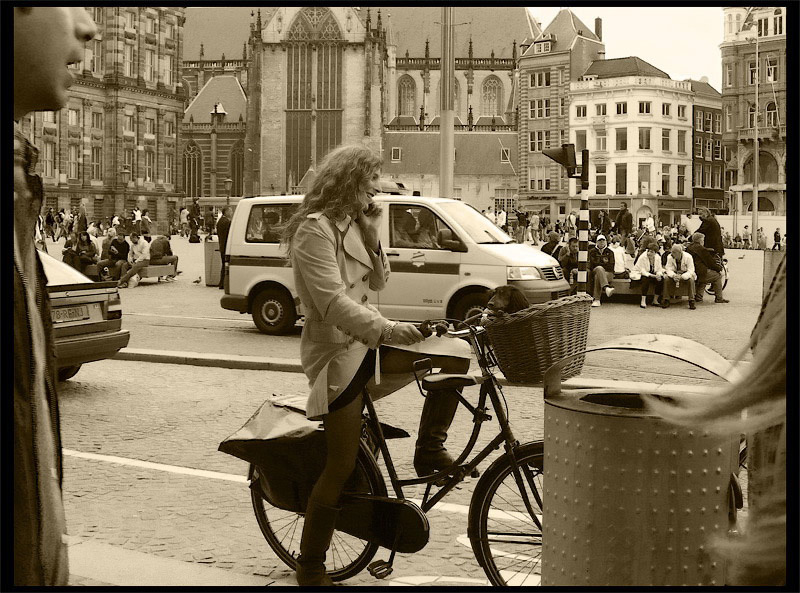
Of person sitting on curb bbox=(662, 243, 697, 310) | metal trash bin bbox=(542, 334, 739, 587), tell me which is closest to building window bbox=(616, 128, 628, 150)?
person sitting on curb bbox=(662, 243, 697, 310)

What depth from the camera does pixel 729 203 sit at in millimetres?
80062

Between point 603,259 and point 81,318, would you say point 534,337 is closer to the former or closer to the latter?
point 81,318

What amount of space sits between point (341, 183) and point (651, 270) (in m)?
15.9

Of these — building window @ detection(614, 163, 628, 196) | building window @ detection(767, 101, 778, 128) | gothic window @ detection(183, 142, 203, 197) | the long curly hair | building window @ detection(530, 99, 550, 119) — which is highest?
building window @ detection(530, 99, 550, 119)

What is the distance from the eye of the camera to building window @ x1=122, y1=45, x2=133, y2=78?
69.9 meters

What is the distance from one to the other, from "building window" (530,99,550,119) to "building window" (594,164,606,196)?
638 centimetres

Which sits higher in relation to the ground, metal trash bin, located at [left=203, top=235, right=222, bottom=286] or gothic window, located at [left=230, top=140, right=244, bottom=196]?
gothic window, located at [left=230, top=140, right=244, bottom=196]

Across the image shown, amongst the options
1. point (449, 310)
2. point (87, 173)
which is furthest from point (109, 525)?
point (87, 173)

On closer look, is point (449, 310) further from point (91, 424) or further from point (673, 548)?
point (673, 548)

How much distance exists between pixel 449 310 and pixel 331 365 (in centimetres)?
912

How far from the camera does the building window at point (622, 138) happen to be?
251ft

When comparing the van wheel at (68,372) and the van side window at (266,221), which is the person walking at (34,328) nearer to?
the van wheel at (68,372)

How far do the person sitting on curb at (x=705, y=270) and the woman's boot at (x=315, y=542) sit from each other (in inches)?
634

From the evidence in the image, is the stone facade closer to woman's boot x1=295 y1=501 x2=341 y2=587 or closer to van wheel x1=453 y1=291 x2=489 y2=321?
van wheel x1=453 y1=291 x2=489 y2=321
